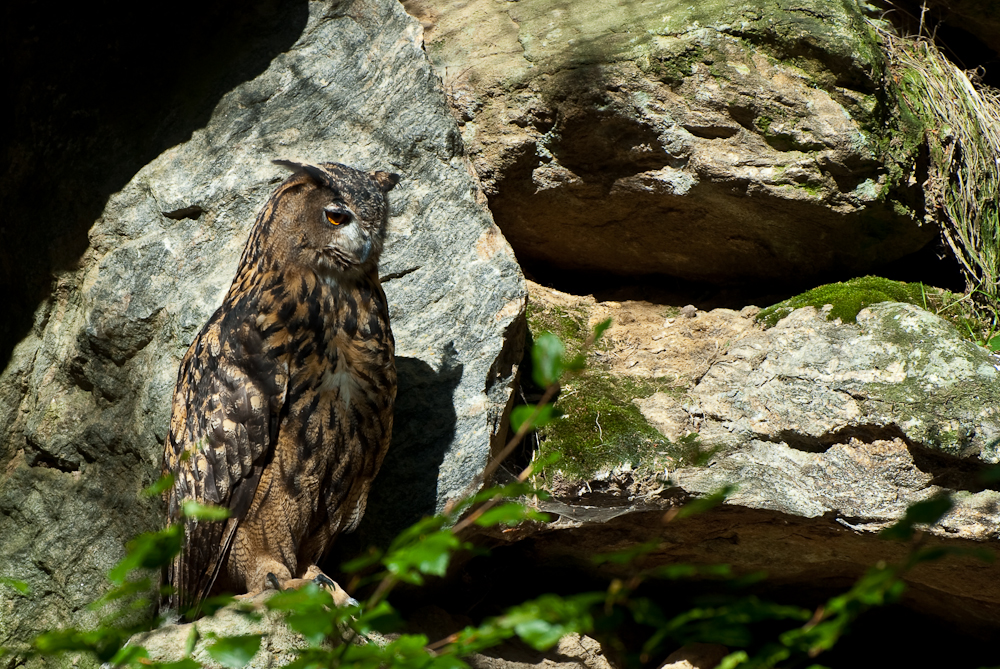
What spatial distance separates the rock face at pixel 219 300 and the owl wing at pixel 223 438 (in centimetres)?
61

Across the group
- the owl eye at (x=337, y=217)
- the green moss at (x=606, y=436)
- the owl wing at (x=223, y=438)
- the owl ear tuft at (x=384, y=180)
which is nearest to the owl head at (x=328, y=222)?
the owl eye at (x=337, y=217)

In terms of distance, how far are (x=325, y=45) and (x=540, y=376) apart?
3214 millimetres

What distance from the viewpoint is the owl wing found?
2.48m

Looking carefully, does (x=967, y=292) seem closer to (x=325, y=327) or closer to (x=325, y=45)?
(x=325, y=327)

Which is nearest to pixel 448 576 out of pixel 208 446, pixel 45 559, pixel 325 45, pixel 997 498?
pixel 208 446

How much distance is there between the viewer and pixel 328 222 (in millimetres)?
2506

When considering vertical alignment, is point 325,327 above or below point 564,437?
above

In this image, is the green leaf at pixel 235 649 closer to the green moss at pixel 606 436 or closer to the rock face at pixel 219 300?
the rock face at pixel 219 300

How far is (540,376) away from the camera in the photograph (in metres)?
1.05

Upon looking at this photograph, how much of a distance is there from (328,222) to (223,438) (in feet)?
2.40

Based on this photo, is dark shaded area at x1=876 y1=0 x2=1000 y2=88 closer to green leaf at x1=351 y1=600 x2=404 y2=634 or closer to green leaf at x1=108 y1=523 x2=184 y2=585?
green leaf at x1=351 y1=600 x2=404 y2=634

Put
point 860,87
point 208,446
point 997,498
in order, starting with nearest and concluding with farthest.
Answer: point 208,446, point 997,498, point 860,87

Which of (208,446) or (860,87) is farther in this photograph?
(860,87)

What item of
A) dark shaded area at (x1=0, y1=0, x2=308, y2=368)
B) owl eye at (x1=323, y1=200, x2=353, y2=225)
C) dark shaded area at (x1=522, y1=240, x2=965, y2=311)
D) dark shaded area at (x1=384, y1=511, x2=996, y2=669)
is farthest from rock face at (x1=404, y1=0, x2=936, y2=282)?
owl eye at (x1=323, y1=200, x2=353, y2=225)
